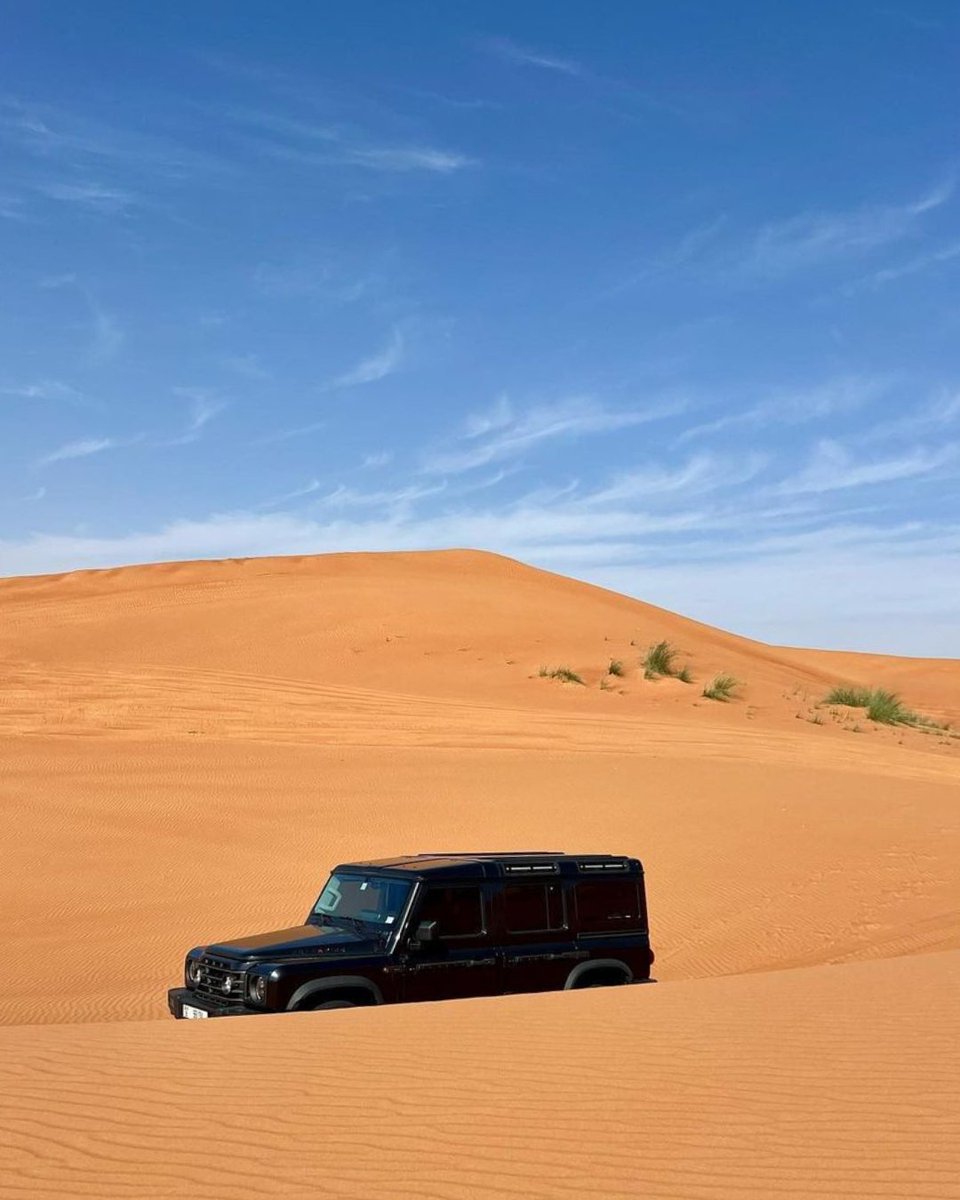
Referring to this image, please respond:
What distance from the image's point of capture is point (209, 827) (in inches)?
737

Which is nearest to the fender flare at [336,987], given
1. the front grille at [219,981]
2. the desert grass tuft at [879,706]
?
the front grille at [219,981]

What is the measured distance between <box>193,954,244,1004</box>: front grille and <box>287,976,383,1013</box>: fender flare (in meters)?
0.39

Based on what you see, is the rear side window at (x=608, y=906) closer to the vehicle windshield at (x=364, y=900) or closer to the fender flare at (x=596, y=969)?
the fender flare at (x=596, y=969)

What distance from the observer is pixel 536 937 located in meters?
9.85

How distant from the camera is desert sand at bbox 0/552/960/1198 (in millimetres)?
5215

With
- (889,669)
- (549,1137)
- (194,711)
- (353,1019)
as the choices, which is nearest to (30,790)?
(194,711)

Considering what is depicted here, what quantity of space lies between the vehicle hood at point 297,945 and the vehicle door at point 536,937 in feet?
3.80

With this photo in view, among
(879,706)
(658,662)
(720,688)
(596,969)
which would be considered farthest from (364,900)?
(879,706)

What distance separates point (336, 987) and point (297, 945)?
0.40 m

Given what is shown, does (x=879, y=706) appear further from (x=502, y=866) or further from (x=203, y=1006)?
(x=203, y=1006)

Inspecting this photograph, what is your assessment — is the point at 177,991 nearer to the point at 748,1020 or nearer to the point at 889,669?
the point at 748,1020

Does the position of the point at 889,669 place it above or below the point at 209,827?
above

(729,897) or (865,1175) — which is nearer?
(865,1175)

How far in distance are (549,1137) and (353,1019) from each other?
2.88 m
